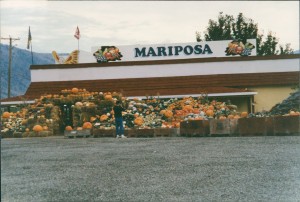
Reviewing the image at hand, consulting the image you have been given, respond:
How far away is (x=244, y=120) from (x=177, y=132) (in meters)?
2.33

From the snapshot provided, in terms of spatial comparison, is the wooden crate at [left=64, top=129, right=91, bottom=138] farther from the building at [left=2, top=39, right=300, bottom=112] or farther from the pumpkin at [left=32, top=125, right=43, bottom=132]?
the building at [left=2, top=39, right=300, bottom=112]

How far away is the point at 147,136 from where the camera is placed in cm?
1691

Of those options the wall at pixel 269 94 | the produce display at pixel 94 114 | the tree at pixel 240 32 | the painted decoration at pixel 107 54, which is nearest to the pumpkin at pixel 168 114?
the produce display at pixel 94 114

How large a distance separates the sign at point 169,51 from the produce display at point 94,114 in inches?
365

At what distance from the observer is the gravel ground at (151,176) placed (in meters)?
6.50

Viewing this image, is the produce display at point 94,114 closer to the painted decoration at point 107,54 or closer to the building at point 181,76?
the building at point 181,76

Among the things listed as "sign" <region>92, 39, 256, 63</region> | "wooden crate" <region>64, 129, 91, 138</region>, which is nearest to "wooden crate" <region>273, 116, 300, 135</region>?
"wooden crate" <region>64, 129, 91, 138</region>

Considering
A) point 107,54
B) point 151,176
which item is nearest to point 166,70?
point 107,54

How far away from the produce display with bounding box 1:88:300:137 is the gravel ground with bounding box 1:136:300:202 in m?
8.86

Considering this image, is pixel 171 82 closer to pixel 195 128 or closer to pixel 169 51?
pixel 169 51

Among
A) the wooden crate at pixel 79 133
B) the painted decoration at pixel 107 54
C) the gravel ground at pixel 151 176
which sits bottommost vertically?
the gravel ground at pixel 151 176

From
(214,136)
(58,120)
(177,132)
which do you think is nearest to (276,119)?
(214,136)

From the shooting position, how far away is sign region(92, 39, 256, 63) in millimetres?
→ 33750

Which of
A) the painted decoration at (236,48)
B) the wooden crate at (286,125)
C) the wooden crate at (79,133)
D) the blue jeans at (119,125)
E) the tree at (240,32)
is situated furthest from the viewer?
the tree at (240,32)
